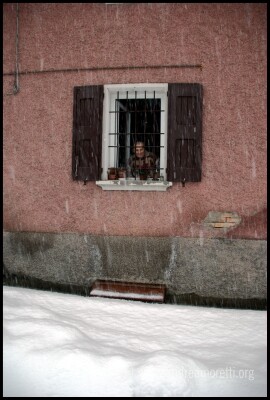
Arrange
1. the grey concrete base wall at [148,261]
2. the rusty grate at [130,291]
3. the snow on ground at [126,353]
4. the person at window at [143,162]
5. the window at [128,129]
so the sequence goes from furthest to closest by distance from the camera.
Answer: the person at window at [143,162]
the window at [128,129]
the grey concrete base wall at [148,261]
the rusty grate at [130,291]
the snow on ground at [126,353]

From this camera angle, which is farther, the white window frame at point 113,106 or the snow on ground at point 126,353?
the white window frame at point 113,106

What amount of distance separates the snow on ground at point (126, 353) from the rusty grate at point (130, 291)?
1.44 ft

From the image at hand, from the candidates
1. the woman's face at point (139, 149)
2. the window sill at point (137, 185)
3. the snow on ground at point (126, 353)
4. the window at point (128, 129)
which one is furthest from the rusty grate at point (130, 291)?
the woman's face at point (139, 149)

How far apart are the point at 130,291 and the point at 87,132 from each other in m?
2.26

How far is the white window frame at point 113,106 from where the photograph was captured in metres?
4.49

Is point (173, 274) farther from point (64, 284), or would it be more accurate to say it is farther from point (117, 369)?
point (117, 369)

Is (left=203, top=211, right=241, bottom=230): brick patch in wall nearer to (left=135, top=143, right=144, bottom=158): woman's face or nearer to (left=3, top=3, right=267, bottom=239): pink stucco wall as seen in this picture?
(left=3, top=3, right=267, bottom=239): pink stucco wall

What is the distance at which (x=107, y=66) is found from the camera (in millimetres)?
4547

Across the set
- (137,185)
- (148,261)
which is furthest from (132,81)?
(148,261)

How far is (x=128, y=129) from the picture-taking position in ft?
16.1

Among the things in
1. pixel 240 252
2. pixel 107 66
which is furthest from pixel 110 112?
pixel 240 252

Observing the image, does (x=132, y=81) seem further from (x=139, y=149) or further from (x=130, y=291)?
(x=130, y=291)

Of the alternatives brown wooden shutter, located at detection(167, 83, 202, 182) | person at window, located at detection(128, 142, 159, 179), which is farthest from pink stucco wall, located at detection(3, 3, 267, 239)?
person at window, located at detection(128, 142, 159, 179)

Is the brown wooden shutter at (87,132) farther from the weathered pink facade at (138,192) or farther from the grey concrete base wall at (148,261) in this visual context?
the grey concrete base wall at (148,261)
